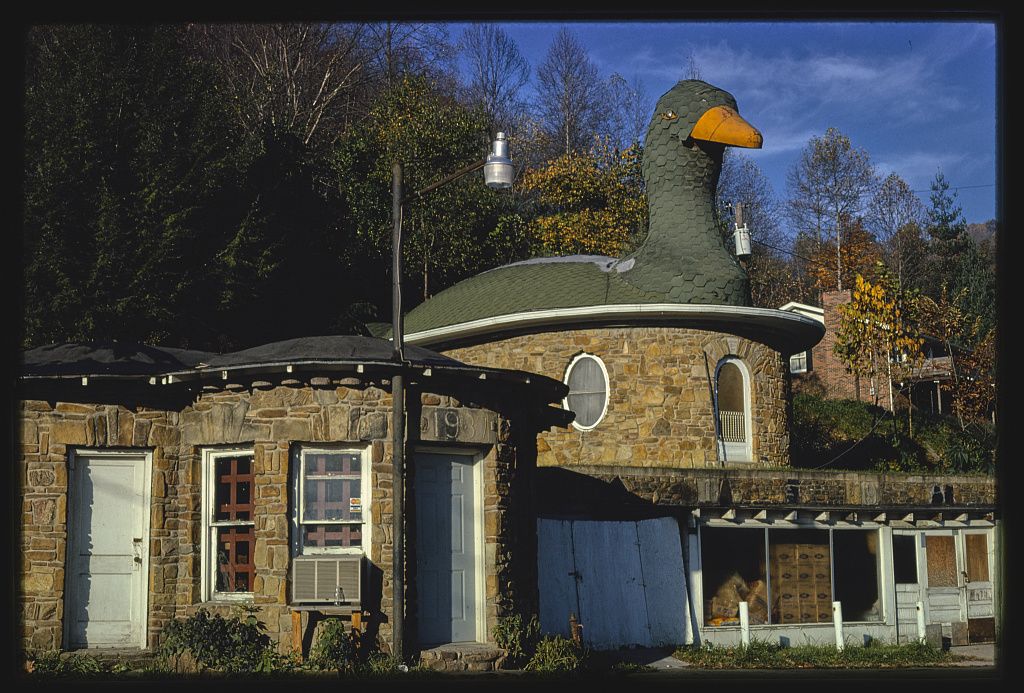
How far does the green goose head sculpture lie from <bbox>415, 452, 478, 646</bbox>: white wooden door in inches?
377

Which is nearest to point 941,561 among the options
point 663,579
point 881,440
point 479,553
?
point 663,579

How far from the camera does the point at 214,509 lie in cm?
1447

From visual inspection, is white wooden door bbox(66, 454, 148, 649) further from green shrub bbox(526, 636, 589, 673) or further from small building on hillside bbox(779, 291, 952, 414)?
small building on hillside bbox(779, 291, 952, 414)

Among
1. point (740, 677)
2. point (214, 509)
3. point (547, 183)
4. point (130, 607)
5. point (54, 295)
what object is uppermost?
point (547, 183)

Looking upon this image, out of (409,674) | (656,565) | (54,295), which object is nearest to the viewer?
(409,674)

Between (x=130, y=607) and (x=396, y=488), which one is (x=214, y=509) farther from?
(x=396, y=488)

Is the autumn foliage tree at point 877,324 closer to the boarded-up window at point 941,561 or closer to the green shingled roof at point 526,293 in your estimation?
the green shingled roof at point 526,293

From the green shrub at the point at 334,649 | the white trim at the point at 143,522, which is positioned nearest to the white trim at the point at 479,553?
the green shrub at the point at 334,649

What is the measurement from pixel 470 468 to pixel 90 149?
15.3 metres

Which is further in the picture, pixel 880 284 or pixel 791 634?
pixel 880 284

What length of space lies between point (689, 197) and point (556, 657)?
1227cm

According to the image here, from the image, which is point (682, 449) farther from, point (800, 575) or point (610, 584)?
point (610, 584)

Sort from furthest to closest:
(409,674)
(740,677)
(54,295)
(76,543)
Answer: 1. (54,295)
2. (740,677)
3. (76,543)
4. (409,674)

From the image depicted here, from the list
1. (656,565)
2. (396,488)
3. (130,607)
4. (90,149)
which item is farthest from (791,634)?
(90,149)
